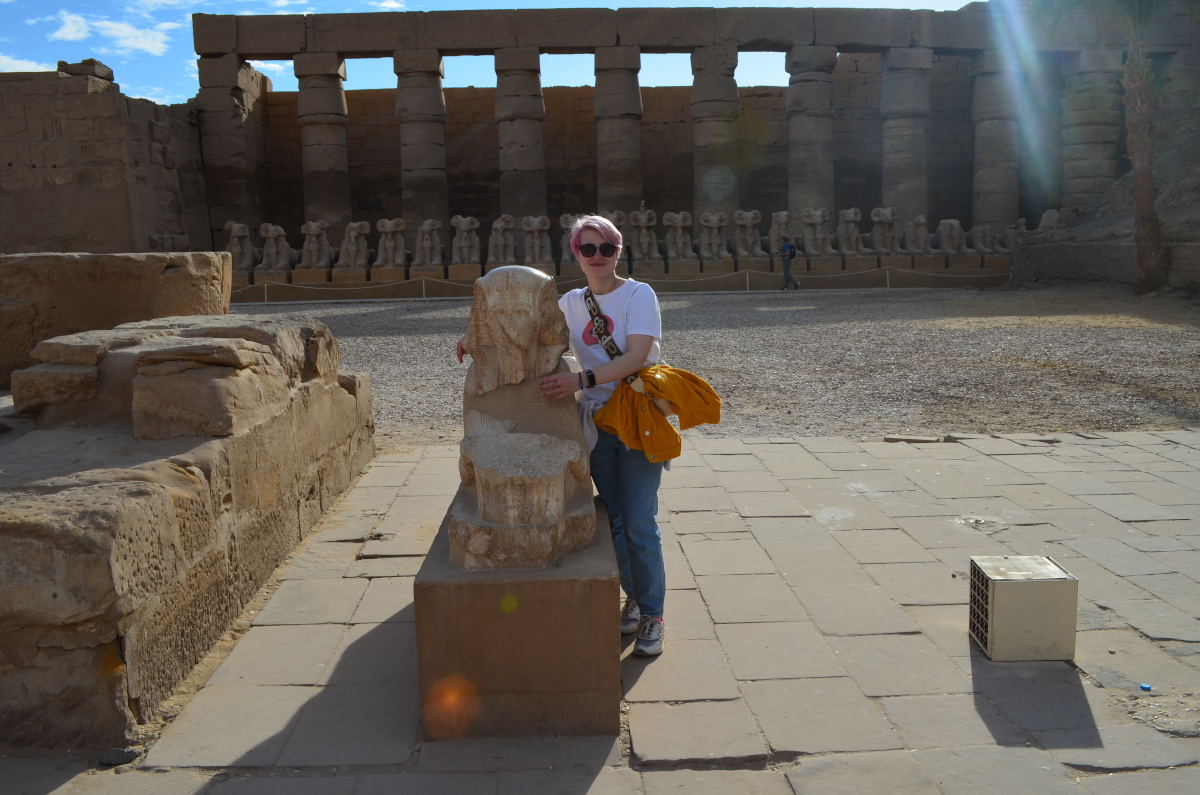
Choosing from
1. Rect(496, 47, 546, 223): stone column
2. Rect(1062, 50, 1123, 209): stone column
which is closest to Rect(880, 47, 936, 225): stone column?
Rect(1062, 50, 1123, 209): stone column

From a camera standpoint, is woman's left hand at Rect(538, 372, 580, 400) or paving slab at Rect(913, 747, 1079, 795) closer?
paving slab at Rect(913, 747, 1079, 795)

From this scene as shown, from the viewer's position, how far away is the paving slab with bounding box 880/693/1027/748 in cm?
271

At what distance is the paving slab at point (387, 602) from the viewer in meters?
3.65

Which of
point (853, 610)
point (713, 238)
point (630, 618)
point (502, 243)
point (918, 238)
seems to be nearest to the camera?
point (630, 618)

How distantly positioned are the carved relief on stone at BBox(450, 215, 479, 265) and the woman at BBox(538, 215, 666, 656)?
15.5 meters

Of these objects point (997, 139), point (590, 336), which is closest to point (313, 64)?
point (997, 139)

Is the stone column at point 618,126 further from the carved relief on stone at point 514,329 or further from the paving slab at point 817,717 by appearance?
the paving slab at point 817,717

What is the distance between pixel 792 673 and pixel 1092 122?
70.4ft

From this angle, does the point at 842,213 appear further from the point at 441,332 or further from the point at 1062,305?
the point at 441,332

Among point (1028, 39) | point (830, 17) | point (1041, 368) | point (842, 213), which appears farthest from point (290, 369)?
point (1028, 39)

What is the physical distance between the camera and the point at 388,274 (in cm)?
1839

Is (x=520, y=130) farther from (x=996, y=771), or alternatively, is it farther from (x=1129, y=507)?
(x=996, y=771)

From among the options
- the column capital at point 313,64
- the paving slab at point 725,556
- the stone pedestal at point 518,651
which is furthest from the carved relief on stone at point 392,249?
the stone pedestal at point 518,651

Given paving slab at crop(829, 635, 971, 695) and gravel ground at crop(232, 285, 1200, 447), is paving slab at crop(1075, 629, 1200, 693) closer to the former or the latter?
paving slab at crop(829, 635, 971, 695)
